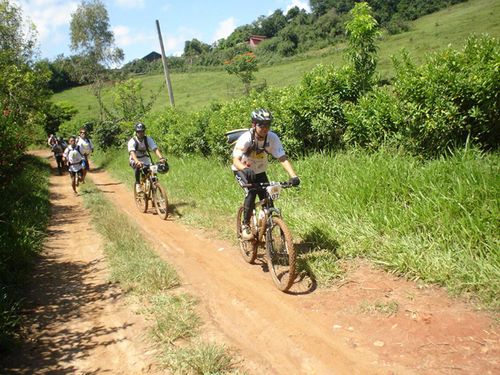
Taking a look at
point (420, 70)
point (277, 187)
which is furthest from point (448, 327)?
point (420, 70)

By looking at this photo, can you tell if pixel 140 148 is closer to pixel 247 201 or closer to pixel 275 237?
pixel 247 201

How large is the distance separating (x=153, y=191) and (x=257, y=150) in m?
5.10

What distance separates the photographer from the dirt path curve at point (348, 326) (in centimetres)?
359

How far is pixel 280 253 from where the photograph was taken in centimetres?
547

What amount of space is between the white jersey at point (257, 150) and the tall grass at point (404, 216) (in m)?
1.58

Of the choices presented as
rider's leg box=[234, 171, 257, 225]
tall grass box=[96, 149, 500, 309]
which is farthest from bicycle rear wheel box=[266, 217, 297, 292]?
rider's leg box=[234, 171, 257, 225]

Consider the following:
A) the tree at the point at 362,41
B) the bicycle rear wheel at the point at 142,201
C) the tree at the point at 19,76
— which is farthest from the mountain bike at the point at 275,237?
the tree at the point at 19,76

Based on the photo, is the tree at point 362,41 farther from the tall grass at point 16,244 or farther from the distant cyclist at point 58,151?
the distant cyclist at point 58,151

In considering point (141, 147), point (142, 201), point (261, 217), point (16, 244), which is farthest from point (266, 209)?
point (142, 201)

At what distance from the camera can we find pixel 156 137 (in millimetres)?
19344

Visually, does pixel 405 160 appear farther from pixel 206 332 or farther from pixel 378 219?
pixel 206 332

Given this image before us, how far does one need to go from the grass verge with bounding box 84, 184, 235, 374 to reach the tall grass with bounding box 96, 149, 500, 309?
5.95 feet

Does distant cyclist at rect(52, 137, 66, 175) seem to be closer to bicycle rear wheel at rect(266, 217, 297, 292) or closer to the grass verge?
the grass verge

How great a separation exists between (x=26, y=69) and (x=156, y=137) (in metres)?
9.70
